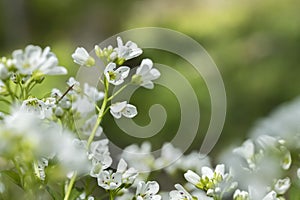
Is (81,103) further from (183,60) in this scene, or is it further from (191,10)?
(191,10)

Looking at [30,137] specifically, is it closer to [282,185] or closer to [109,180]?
[109,180]

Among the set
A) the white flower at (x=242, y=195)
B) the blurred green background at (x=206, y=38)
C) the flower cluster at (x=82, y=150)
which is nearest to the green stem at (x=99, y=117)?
the flower cluster at (x=82, y=150)

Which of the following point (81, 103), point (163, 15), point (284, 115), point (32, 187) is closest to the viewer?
point (32, 187)

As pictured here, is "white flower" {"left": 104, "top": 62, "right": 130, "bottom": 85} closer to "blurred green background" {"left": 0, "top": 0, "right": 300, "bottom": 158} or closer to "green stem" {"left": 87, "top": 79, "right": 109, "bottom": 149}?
"green stem" {"left": 87, "top": 79, "right": 109, "bottom": 149}

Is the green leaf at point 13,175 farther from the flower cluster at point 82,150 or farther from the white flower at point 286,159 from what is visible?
the white flower at point 286,159

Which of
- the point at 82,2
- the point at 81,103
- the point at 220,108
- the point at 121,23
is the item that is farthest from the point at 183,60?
the point at 81,103

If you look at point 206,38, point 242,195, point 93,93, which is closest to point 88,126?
point 93,93

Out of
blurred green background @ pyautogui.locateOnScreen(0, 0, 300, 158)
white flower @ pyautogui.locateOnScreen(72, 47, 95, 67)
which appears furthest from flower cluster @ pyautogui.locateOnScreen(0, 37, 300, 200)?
blurred green background @ pyautogui.locateOnScreen(0, 0, 300, 158)
